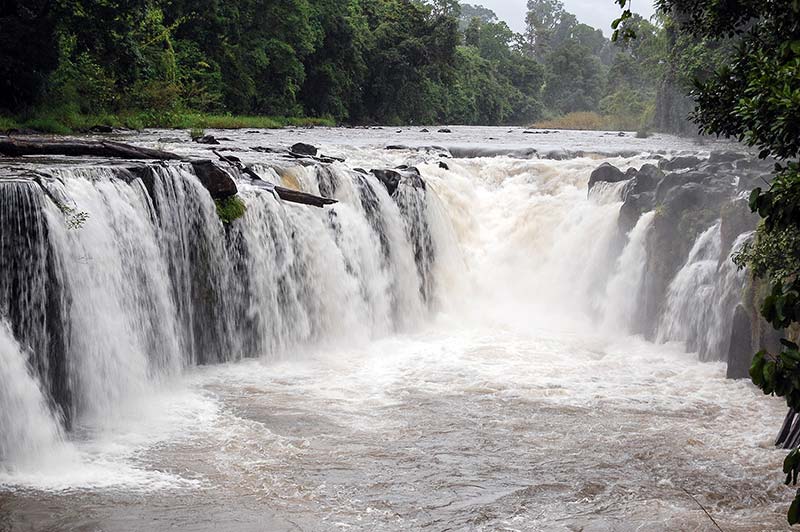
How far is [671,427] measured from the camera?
939 centimetres

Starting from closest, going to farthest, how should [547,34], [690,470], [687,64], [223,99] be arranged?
[690,470], [687,64], [223,99], [547,34]

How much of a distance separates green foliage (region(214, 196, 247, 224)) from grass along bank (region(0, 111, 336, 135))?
807 cm

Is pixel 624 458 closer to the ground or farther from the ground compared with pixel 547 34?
closer to the ground

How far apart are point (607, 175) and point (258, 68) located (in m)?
24.4

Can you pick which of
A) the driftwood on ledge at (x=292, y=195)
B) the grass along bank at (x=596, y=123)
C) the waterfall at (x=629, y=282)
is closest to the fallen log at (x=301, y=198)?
the driftwood on ledge at (x=292, y=195)

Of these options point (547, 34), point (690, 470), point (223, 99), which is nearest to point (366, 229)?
point (690, 470)

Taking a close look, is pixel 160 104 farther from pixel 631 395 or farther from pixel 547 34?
pixel 547 34

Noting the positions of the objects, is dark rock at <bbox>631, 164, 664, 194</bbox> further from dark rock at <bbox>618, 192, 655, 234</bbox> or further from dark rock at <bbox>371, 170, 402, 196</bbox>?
dark rock at <bbox>371, 170, 402, 196</bbox>

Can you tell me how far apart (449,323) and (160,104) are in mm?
14841

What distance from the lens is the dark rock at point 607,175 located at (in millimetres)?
17469

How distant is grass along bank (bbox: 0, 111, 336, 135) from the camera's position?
19547mm

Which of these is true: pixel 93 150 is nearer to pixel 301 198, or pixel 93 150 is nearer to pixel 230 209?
pixel 230 209

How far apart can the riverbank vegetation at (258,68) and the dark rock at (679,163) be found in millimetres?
2932

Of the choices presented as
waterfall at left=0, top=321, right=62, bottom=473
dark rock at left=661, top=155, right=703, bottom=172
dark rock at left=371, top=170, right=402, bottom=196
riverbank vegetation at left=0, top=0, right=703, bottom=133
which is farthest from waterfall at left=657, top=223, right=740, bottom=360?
waterfall at left=0, top=321, right=62, bottom=473
